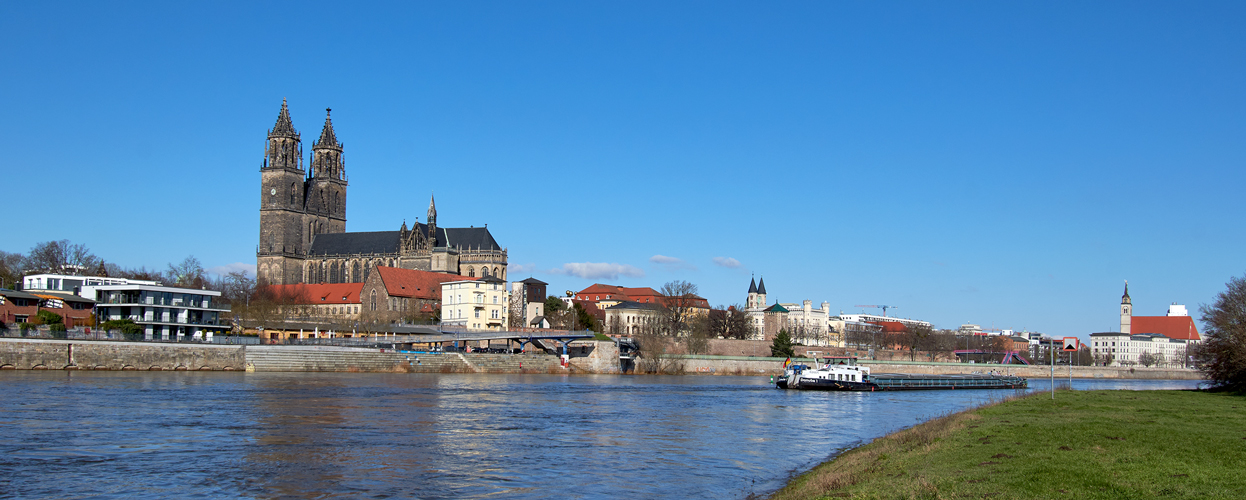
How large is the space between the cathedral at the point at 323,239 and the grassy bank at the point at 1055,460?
129984 mm

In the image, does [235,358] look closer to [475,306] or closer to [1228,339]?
[475,306]

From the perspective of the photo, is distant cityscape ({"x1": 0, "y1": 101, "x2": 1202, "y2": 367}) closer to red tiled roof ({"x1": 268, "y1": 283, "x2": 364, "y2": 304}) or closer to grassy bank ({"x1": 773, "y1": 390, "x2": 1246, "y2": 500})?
red tiled roof ({"x1": 268, "y1": 283, "x2": 364, "y2": 304})

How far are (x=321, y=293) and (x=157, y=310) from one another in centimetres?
6085

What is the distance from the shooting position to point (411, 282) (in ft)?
454

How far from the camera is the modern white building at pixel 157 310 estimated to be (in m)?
83.6

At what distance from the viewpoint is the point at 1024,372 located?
459ft

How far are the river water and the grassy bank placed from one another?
3018 millimetres

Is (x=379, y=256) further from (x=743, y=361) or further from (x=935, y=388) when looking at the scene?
(x=935, y=388)

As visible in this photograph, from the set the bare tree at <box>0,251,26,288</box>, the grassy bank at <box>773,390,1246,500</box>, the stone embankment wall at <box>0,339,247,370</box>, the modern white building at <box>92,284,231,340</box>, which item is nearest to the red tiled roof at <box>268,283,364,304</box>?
the bare tree at <box>0,251,26,288</box>

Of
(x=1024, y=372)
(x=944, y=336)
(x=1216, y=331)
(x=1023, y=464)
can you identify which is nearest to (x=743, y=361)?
(x=1024, y=372)

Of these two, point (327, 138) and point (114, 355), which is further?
point (327, 138)

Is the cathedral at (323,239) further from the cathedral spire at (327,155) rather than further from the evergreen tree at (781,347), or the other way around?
the evergreen tree at (781,347)

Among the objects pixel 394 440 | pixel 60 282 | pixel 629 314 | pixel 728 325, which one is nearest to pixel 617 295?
pixel 629 314

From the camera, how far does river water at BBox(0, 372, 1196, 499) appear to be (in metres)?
23.3
